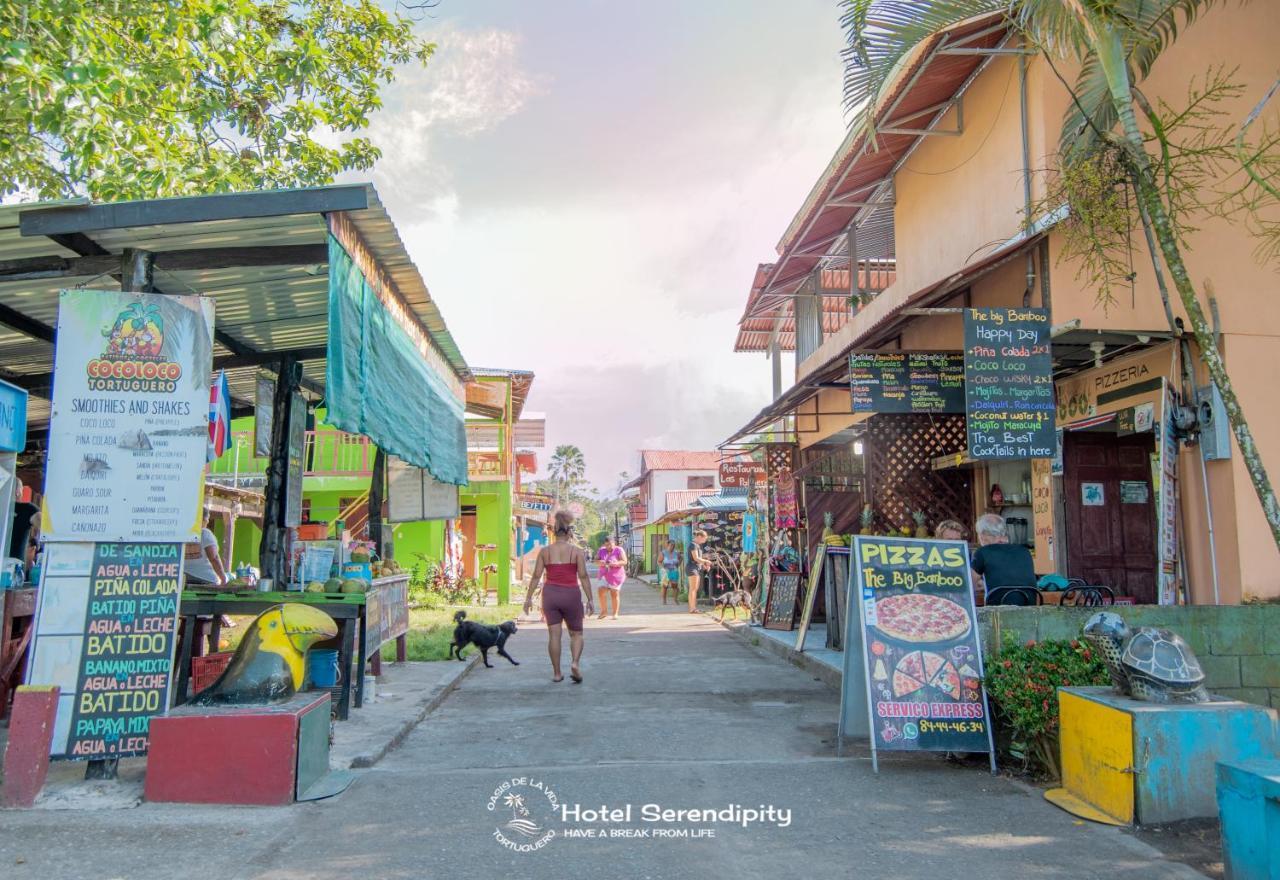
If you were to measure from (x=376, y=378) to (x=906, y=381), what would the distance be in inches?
214

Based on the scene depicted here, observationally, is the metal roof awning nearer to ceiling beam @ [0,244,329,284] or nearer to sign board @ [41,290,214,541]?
ceiling beam @ [0,244,329,284]

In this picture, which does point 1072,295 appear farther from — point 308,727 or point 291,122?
point 291,122

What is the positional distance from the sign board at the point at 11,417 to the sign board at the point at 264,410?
3.24 meters

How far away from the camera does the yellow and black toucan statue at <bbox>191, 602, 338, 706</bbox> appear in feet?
16.2

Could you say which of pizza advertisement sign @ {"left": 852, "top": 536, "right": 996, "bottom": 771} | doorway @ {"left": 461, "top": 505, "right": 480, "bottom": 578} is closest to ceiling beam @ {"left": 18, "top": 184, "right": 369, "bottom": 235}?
pizza advertisement sign @ {"left": 852, "top": 536, "right": 996, "bottom": 771}

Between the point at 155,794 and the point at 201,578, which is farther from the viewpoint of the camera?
the point at 201,578

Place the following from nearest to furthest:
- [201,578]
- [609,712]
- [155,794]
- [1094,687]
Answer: [155,794], [1094,687], [609,712], [201,578]

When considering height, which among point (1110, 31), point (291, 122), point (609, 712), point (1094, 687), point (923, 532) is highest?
point (291, 122)

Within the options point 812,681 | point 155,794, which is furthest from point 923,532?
point 155,794

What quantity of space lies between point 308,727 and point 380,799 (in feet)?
1.89

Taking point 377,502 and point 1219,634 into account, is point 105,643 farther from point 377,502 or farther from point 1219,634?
point 1219,634

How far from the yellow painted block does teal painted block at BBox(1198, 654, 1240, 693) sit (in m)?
1.33

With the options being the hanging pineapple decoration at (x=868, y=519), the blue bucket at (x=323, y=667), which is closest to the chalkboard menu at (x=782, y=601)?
the hanging pineapple decoration at (x=868, y=519)

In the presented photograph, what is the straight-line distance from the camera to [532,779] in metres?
5.27
